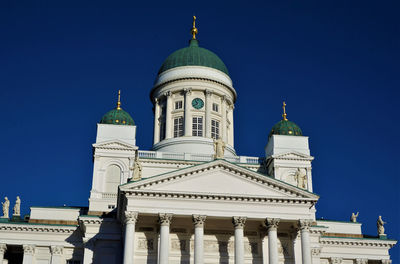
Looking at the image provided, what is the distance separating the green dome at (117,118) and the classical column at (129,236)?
1456cm

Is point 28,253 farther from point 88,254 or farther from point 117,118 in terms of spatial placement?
point 117,118

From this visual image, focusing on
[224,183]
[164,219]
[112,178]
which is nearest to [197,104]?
[112,178]

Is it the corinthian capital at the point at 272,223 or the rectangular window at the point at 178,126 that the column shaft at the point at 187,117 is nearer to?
the rectangular window at the point at 178,126

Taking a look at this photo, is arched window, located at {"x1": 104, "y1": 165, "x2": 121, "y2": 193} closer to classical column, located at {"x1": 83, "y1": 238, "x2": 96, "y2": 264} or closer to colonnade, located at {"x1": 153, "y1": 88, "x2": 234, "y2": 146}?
classical column, located at {"x1": 83, "y1": 238, "x2": 96, "y2": 264}

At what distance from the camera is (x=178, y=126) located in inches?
2088

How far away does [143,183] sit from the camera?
37.1m

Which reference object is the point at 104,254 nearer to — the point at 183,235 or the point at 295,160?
the point at 183,235

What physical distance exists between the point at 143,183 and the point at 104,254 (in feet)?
24.3

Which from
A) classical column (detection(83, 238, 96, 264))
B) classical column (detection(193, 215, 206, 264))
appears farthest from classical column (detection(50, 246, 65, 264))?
classical column (detection(193, 215, 206, 264))

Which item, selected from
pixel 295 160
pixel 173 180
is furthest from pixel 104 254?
pixel 295 160

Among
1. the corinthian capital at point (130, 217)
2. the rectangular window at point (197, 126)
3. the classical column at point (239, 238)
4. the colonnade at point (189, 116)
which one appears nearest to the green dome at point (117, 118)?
the colonnade at point (189, 116)

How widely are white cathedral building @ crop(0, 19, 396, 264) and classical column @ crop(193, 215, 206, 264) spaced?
0.06 metres

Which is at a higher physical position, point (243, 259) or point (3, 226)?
point (3, 226)

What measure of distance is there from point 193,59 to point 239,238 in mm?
23465
